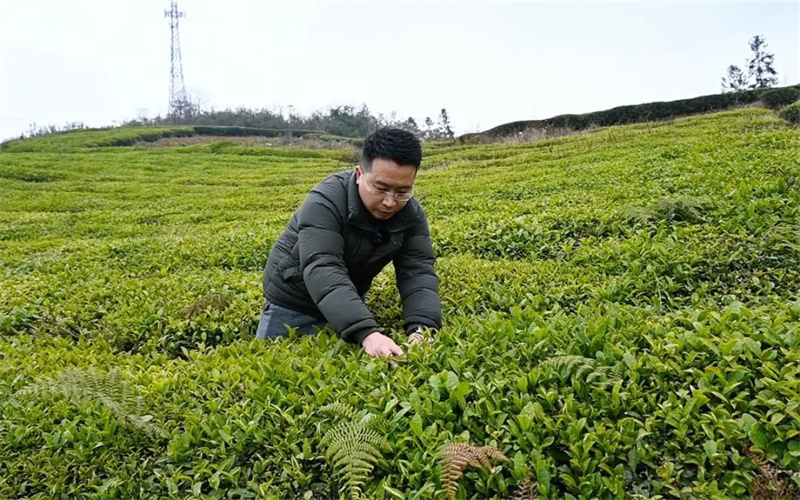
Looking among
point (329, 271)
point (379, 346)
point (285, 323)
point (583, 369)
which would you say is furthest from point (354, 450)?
point (285, 323)

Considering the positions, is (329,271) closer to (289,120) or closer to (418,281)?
(418,281)

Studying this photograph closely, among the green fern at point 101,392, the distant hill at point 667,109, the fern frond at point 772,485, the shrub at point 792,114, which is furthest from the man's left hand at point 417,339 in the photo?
the distant hill at point 667,109

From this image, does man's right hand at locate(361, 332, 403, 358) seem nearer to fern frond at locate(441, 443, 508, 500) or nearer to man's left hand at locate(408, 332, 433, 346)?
man's left hand at locate(408, 332, 433, 346)

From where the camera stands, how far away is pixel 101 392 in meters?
2.81

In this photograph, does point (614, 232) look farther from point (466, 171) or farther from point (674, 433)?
point (466, 171)

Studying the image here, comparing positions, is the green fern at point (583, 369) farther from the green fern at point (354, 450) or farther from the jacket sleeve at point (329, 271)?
the jacket sleeve at point (329, 271)

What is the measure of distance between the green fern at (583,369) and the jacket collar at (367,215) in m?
1.34

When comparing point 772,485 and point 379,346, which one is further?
point 379,346

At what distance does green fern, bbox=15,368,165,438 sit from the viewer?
2623 millimetres

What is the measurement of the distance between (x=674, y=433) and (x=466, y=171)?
15.3 metres

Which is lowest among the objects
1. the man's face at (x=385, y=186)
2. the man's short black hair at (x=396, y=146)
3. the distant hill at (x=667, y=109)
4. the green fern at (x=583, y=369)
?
the green fern at (x=583, y=369)

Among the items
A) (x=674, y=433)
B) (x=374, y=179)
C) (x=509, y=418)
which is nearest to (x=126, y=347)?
(x=374, y=179)

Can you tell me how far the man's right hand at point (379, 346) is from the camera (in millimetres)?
3051

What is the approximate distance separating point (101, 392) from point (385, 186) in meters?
1.81
